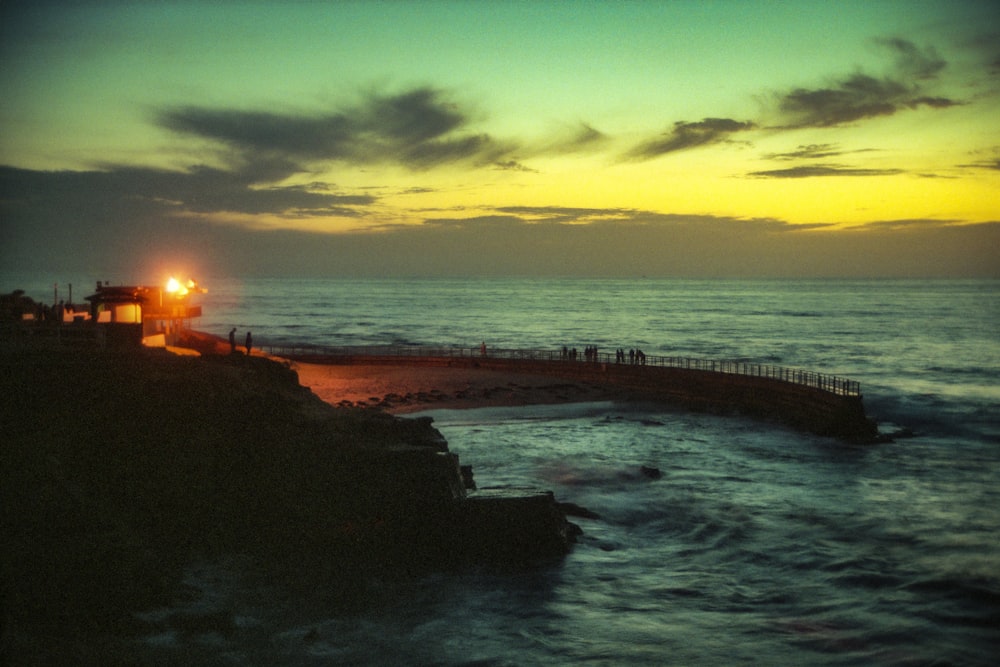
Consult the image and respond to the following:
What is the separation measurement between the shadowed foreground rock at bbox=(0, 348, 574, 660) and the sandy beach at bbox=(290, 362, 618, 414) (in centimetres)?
1798

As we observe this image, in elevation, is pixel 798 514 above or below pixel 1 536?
below

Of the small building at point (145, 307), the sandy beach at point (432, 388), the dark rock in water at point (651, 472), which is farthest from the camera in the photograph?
the sandy beach at point (432, 388)

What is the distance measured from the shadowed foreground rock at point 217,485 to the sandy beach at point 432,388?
18.0 metres

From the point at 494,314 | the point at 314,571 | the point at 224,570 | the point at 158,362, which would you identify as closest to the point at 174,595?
the point at 224,570

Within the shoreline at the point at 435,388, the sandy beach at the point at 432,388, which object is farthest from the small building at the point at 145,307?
the sandy beach at the point at 432,388

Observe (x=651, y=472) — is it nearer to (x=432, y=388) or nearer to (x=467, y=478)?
(x=467, y=478)

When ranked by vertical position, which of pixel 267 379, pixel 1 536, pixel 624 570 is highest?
pixel 267 379

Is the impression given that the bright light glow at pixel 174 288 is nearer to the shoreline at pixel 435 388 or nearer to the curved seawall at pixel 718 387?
the shoreline at pixel 435 388

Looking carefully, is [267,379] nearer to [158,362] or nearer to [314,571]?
[158,362]

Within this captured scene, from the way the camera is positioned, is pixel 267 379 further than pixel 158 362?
Yes

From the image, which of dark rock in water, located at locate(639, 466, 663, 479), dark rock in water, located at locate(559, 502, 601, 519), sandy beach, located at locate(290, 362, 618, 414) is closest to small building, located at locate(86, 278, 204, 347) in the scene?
sandy beach, located at locate(290, 362, 618, 414)

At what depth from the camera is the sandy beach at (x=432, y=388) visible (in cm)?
4172

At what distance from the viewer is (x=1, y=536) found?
1458 centimetres

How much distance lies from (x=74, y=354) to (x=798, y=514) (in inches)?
876
